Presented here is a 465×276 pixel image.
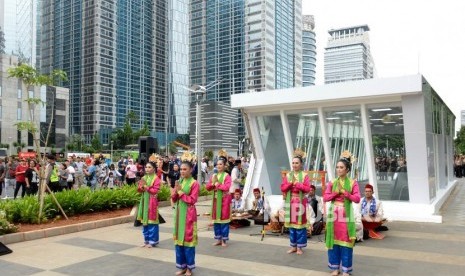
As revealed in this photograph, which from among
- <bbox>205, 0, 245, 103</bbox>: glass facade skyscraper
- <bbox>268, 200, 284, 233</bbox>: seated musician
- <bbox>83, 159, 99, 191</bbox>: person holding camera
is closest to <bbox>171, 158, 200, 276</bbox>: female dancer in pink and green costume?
<bbox>268, 200, 284, 233</bbox>: seated musician

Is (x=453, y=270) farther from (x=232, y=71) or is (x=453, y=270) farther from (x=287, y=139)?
(x=232, y=71)

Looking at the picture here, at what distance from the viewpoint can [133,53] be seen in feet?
306

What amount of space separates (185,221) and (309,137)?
27.1 ft

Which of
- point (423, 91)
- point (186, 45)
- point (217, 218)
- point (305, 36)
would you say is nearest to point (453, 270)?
point (217, 218)

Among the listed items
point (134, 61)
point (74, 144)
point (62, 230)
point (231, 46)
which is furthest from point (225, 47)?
point (62, 230)

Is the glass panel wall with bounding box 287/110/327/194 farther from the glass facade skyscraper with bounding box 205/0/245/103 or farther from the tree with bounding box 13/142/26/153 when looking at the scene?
the glass facade skyscraper with bounding box 205/0/245/103

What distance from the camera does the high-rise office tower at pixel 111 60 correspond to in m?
84.8

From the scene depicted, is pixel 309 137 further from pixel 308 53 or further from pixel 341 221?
pixel 308 53

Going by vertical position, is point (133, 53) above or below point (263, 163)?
above

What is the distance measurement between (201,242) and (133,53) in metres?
89.3

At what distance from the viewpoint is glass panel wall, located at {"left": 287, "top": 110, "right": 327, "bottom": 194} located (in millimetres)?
13789

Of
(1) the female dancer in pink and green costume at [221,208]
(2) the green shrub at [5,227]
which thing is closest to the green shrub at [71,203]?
(2) the green shrub at [5,227]

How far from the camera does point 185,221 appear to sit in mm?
6516

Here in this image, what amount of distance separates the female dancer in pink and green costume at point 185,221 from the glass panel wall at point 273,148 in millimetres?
7845
